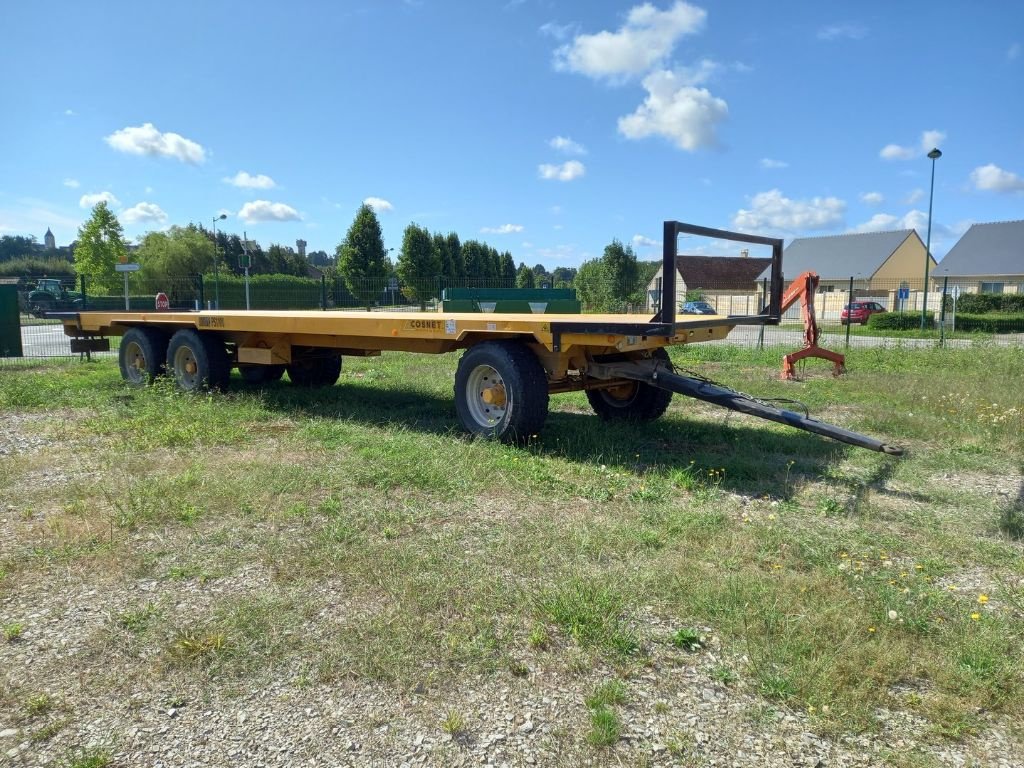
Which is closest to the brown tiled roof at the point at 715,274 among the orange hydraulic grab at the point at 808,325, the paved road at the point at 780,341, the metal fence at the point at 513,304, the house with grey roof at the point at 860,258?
Result: the house with grey roof at the point at 860,258

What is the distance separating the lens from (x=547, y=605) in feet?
9.86

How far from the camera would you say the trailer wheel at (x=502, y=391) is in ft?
18.8

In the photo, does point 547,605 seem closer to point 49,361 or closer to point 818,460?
point 818,460

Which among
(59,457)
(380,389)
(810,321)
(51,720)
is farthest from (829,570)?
(810,321)

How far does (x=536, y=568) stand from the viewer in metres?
3.44

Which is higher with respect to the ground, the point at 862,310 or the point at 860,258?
the point at 860,258

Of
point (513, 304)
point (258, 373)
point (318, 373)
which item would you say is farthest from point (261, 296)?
point (318, 373)

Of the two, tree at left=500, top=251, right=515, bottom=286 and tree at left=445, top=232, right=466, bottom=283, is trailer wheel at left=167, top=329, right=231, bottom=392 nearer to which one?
tree at left=445, top=232, right=466, bottom=283

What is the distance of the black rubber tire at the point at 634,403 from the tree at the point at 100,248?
41.8 m

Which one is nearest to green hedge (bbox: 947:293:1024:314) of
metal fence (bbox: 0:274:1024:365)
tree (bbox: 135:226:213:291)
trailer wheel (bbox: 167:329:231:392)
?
metal fence (bbox: 0:274:1024:365)

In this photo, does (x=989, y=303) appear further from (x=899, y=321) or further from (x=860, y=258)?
(x=860, y=258)

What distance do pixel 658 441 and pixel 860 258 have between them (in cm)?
5075

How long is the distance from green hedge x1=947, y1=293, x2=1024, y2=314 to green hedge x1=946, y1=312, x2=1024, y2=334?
486 cm

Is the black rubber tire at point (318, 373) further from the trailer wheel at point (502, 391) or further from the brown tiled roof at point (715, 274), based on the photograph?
the brown tiled roof at point (715, 274)
